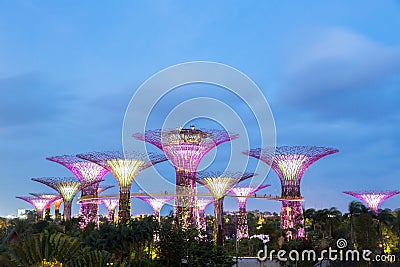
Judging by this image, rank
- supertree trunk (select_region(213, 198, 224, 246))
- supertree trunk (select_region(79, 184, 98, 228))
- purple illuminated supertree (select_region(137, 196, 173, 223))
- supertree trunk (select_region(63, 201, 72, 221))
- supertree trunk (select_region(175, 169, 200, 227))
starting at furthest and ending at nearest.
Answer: purple illuminated supertree (select_region(137, 196, 173, 223))
supertree trunk (select_region(63, 201, 72, 221))
supertree trunk (select_region(79, 184, 98, 228))
supertree trunk (select_region(175, 169, 200, 227))
supertree trunk (select_region(213, 198, 224, 246))

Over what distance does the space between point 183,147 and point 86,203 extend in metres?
14.5

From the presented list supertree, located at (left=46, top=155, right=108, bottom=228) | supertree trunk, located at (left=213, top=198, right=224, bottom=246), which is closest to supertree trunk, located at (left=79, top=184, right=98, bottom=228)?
supertree, located at (left=46, top=155, right=108, bottom=228)

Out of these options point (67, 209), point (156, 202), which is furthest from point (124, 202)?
point (156, 202)

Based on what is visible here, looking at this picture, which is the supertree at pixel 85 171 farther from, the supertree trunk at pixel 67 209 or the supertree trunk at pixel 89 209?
the supertree trunk at pixel 67 209

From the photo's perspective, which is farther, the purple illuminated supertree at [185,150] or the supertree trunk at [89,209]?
the supertree trunk at [89,209]

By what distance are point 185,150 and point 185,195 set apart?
3.79 m

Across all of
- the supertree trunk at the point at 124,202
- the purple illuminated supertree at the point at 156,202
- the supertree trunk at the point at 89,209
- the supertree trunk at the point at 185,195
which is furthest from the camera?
the purple illuminated supertree at the point at 156,202

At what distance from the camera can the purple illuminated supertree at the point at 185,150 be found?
35.2 m

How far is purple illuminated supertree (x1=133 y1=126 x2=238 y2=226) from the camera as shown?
1387 inches

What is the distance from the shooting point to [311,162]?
3631 cm

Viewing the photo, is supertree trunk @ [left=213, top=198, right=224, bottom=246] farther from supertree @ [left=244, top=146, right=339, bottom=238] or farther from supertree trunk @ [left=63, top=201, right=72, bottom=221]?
supertree trunk @ [left=63, top=201, right=72, bottom=221]

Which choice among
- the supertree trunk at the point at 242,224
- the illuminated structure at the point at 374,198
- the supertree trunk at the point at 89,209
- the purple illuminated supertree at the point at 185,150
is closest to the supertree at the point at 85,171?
the supertree trunk at the point at 89,209

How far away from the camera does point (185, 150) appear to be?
3541 cm

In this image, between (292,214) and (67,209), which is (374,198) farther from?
(67,209)
